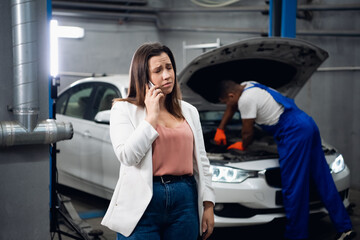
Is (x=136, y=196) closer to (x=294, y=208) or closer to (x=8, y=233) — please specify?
(x=8, y=233)

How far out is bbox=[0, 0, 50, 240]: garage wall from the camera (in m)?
2.72

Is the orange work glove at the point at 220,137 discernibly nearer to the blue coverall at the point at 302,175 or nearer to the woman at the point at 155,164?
the blue coverall at the point at 302,175

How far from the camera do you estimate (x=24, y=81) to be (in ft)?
8.87

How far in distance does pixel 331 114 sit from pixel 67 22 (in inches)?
200

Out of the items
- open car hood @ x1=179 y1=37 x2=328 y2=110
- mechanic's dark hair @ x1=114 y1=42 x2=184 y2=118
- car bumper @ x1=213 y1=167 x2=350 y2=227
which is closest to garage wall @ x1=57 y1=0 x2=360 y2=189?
open car hood @ x1=179 y1=37 x2=328 y2=110

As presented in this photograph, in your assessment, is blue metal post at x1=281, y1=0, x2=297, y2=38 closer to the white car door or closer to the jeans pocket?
the white car door

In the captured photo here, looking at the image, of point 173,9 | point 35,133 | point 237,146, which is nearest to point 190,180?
point 35,133

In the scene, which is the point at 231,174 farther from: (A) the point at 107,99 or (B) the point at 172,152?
(B) the point at 172,152

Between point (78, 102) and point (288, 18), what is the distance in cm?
281

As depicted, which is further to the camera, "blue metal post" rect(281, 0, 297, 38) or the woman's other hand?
"blue metal post" rect(281, 0, 297, 38)

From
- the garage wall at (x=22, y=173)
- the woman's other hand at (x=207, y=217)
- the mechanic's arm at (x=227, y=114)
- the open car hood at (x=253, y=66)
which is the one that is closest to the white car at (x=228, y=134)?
the open car hood at (x=253, y=66)

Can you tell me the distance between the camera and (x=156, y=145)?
2.04 metres

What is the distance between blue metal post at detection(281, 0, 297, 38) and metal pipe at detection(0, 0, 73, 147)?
3.76 m

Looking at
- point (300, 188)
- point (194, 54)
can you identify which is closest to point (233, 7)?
point (194, 54)
